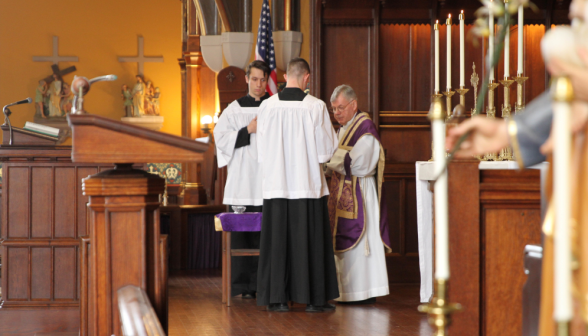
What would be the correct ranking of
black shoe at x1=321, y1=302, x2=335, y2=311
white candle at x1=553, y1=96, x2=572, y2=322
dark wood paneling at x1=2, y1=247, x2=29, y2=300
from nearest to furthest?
white candle at x1=553, y1=96, x2=572, y2=322
dark wood paneling at x1=2, y1=247, x2=29, y2=300
black shoe at x1=321, y1=302, x2=335, y2=311

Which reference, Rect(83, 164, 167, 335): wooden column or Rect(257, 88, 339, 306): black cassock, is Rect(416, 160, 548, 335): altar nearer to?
Rect(83, 164, 167, 335): wooden column

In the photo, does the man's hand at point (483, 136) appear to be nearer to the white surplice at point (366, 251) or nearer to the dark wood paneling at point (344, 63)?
the white surplice at point (366, 251)

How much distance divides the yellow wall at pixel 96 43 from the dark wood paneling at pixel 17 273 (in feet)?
34.6

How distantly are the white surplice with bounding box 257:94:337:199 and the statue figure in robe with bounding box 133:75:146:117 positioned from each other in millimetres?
10464

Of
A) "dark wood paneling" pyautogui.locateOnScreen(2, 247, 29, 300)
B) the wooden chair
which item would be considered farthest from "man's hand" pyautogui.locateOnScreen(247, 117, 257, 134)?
the wooden chair

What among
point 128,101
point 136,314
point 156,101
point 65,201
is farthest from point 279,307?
point 128,101

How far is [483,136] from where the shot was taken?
4.31 feet

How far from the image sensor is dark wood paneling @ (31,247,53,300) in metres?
4.48

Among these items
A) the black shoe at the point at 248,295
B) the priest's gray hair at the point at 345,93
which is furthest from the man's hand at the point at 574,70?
the black shoe at the point at 248,295

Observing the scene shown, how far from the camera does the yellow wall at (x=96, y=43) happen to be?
1490cm

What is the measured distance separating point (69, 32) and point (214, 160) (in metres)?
6.63

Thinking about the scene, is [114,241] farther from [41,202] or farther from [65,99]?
[65,99]

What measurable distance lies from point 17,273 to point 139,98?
35.0ft

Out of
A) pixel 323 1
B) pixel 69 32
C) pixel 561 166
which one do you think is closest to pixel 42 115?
pixel 69 32
